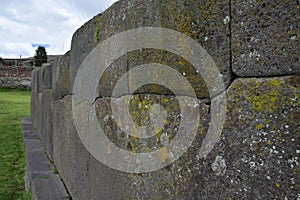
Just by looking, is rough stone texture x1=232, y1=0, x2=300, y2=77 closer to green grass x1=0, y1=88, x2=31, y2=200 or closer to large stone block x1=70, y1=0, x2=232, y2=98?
large stone block x1=70, y1=0, x2=232, y2=98

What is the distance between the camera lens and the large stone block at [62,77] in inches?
129

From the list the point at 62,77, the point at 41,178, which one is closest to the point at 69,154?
the point at 41,178

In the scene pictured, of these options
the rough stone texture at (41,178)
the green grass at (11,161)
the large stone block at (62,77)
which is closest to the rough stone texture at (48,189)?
the rough stone texture at (41,178)

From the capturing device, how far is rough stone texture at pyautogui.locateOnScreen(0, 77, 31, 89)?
877 inches

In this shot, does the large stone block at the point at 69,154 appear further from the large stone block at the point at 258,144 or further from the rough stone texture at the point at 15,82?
the rough stone texture at the point at 15,82

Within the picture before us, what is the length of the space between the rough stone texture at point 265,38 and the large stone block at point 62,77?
229 cm

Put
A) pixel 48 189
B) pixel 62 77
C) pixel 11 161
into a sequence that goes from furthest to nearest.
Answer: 1. pixel 11 161
2. pixel 62 77
3. pixel 48 189

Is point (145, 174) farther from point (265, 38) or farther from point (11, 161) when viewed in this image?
point (11, 161)

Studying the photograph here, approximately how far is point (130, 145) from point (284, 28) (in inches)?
38.9

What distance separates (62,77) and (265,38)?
2.82 metres

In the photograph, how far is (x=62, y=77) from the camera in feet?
11.6

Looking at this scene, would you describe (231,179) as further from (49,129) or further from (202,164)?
(49,129)

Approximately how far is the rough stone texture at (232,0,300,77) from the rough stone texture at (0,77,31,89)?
883 inches

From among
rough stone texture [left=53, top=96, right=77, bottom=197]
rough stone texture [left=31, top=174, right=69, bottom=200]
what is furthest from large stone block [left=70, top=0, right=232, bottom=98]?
rough stone texture [left=31, top=174, right=69, bottom=200]
